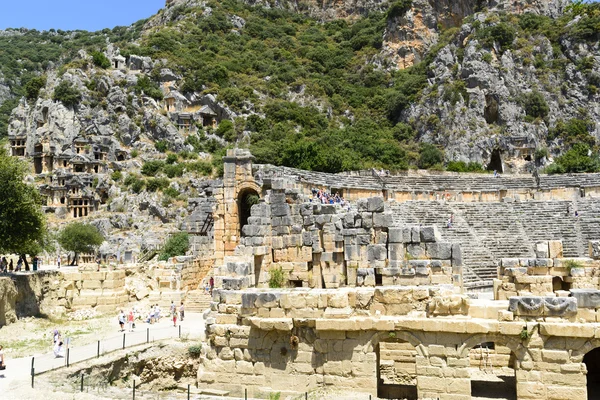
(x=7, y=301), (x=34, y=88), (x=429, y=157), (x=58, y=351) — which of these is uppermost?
(x=34, y=88)

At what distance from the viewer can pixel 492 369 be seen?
13641 millimetres

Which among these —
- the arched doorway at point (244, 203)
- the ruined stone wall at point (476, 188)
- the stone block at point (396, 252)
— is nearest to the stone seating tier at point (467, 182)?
the ruined stone wall at point (476, 188)

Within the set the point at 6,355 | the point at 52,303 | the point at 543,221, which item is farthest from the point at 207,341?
the point at 543,221

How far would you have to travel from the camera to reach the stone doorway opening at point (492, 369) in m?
11.9

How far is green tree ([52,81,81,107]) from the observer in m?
71.2

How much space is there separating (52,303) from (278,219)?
990 cm

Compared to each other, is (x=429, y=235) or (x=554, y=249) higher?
(x=429, y=235)

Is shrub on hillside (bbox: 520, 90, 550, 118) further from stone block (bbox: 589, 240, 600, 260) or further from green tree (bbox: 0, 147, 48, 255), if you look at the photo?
green tree (bbox: 0, 147, 48, 255)

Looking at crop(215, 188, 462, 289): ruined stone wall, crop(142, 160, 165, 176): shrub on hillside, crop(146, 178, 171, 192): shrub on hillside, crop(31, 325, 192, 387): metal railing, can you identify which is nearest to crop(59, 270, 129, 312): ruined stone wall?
crop(31, 325, 192, 387): metal railing

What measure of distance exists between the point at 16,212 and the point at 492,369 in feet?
57.7

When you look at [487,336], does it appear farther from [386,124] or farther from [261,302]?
[386,124]

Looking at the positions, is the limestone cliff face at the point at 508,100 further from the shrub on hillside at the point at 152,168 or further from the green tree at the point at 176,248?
the green tree at the point at 176,248

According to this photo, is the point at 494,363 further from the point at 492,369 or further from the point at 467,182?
the point at 467,182

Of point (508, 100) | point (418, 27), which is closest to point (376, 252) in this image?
point (508, 100)
